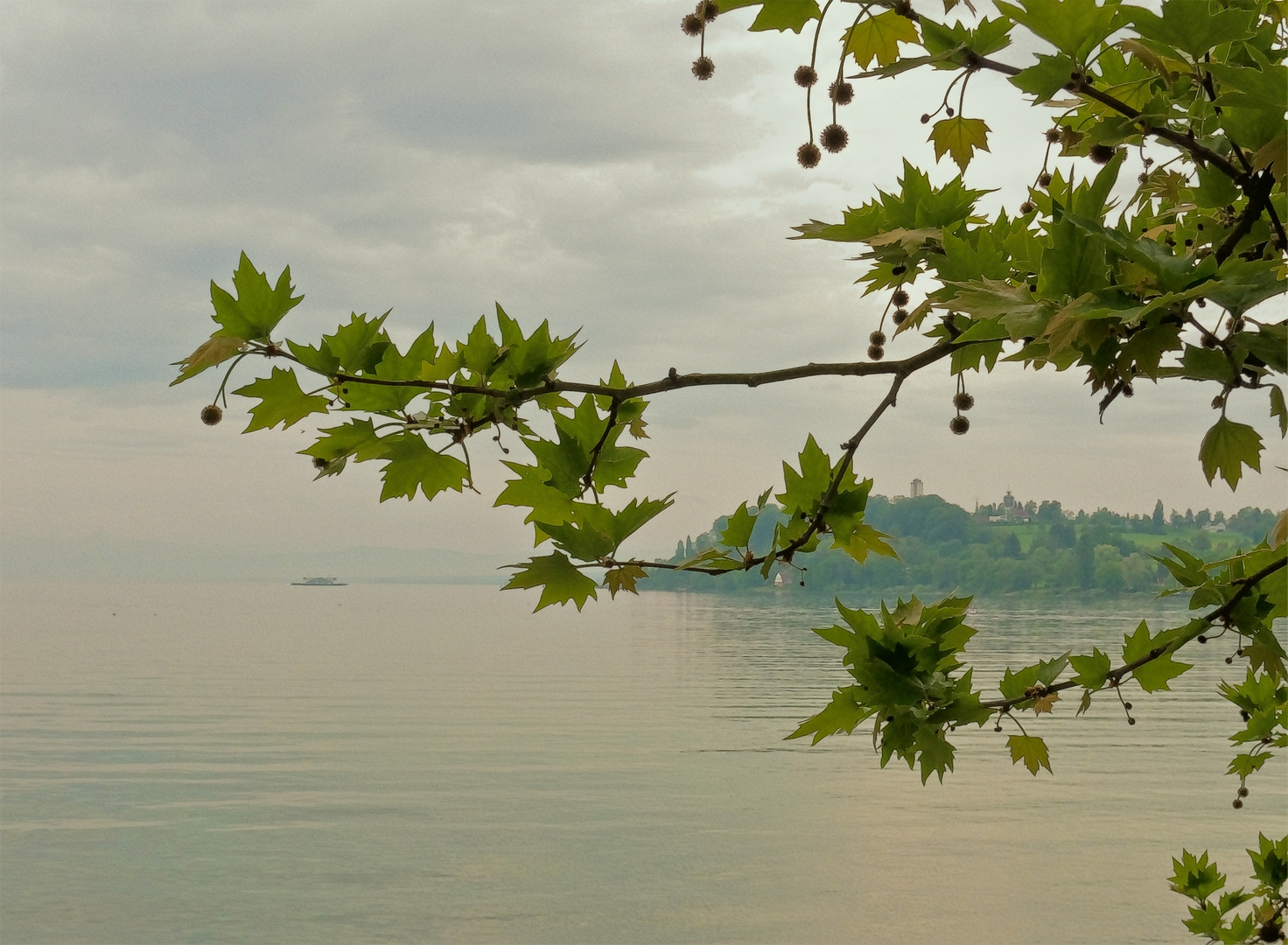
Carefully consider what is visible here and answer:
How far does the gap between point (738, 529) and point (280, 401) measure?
74cm

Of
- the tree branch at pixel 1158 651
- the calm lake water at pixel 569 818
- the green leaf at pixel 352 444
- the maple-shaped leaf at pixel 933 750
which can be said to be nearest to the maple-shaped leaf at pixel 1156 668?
the tree branch at pixel 1158 651

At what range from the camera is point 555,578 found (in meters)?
1.51

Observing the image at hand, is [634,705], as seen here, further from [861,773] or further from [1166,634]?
[1166,634]

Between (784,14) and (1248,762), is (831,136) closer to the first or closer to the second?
(784,14)

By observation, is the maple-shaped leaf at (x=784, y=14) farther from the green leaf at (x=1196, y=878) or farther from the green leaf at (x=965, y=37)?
the green leaf at (x=1196, y=878)

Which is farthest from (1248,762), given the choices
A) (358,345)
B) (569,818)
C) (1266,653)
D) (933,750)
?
(569,818)

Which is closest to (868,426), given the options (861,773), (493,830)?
(493,830)

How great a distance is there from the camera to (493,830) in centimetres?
2588

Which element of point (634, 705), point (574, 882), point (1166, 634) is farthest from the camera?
point (634, 705)

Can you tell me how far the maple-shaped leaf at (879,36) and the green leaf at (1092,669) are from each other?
1089mm

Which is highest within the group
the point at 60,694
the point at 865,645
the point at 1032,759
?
the point at 865,645

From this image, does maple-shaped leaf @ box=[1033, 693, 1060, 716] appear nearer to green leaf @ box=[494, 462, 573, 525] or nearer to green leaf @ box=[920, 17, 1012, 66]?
green leaf @ box=[494, 462, 573, 525]

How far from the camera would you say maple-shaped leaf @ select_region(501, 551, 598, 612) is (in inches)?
59.0

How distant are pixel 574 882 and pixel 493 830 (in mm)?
4355
